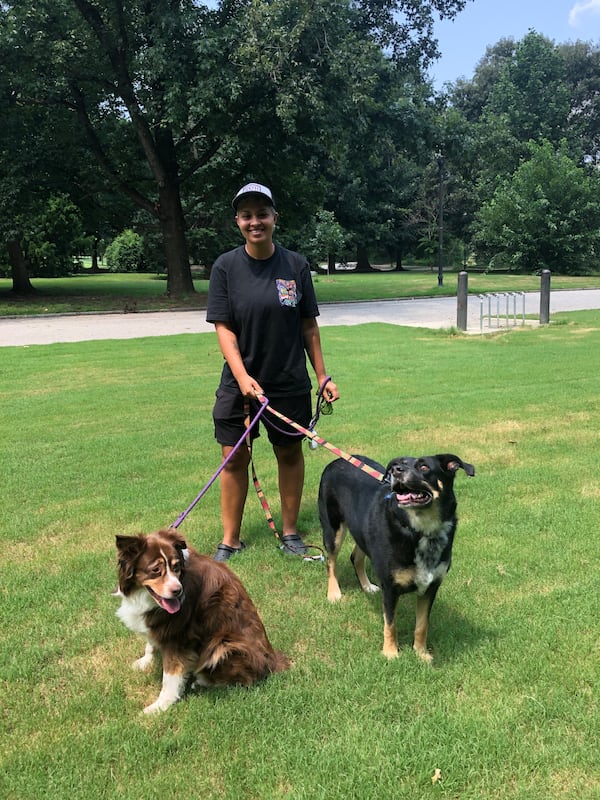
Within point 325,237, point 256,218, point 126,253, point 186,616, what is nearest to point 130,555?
point 186,616

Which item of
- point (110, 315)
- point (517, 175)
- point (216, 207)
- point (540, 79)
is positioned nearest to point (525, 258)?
point (517, 175)

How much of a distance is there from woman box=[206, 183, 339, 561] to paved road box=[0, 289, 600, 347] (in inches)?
466

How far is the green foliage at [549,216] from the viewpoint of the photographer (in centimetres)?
Result: 4112

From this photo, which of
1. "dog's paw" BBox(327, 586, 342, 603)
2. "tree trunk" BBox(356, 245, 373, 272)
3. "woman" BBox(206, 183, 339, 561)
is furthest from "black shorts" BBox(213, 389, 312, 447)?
"tree trunk" BBox(356, 245, 373, 272)

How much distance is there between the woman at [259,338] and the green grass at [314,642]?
23.2 inches

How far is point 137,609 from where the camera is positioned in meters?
2.76

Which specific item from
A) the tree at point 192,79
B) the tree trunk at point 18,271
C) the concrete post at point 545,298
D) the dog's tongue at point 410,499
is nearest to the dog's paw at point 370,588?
the dog's tongue at point 410,499

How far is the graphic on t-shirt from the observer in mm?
4078

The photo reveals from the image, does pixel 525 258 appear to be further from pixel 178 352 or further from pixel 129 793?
pixel 129 793

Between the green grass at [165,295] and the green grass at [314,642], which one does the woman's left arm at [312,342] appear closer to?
the green grass at [314,642]

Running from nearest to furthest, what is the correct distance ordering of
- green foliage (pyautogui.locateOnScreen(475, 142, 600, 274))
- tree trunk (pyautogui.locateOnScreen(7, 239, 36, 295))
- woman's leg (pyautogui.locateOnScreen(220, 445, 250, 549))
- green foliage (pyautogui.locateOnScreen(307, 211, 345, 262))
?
woman's leg (pyautogui.locateOnScreen(220, 445, 250, 549)) < tree trunk (pyautogui.locateOnScreen(7, 239, 36, 295)) < green foliage (pyautogui.locateOnScreen(475, 142, 600, 274)) < green foliage (pyautogui.locateOnScreen(307, 211, 345, 262))

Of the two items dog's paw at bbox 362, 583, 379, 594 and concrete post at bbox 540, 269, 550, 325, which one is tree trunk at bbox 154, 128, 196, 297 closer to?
concrete post at bbox 540, 269, 550, 325

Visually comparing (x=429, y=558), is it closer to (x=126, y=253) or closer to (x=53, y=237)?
(x=53, y=237)

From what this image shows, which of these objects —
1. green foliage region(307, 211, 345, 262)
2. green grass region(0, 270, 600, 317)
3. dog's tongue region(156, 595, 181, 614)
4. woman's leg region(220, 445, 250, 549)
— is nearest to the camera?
dog's tongue region(156, 595, 181, 614)
